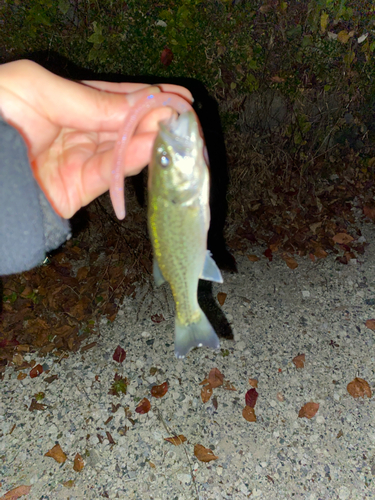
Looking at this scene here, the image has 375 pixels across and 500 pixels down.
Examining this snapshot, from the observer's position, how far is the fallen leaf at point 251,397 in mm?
3803

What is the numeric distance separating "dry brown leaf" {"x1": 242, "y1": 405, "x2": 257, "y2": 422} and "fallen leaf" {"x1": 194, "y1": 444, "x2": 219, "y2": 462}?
488mm

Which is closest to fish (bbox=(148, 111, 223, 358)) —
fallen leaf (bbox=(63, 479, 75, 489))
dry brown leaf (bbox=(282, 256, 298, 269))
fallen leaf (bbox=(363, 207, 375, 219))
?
fallen leaf (bbox=(63, 479, 75, 489))

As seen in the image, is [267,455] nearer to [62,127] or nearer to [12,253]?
[12,253]

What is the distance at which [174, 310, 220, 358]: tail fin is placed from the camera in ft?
7.32

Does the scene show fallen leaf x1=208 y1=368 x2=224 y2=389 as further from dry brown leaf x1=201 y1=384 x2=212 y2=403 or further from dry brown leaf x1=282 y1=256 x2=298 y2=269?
dry brown leaf x1=282 y1=256 x2=298 y2=269

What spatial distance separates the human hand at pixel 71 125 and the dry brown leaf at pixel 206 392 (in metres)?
2.42

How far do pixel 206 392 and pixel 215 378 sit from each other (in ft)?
0.60

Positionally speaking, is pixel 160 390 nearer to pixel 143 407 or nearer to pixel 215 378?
pixel 143 407

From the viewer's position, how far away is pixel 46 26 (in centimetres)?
438

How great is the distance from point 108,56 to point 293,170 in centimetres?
324

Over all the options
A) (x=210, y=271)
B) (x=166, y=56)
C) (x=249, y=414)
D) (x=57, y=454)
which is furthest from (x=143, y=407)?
(x=166, y=56)

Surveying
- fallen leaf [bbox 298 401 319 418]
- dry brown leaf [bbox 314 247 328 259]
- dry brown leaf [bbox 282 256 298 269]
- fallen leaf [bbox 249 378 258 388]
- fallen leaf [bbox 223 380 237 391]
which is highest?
dry brown leaf [bbox 314 247 328 259]

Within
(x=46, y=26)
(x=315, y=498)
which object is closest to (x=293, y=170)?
(x=46, y=26)

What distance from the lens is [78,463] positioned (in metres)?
3.53
